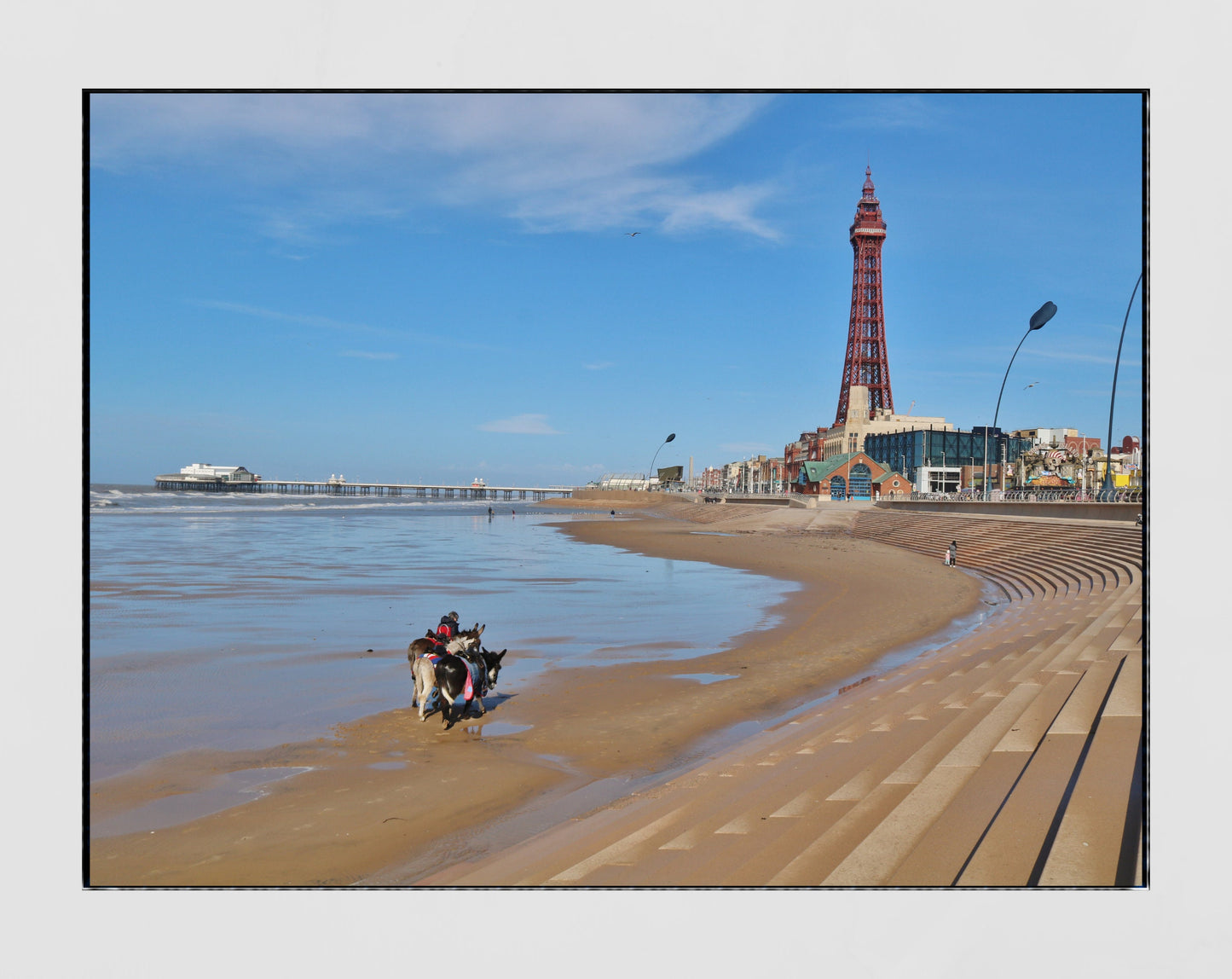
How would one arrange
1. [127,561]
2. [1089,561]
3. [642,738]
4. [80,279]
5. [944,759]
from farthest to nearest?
[127,561] < [1089,561] < [642,738] < [944,759] < [80,279]

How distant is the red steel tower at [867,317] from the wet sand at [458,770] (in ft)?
438

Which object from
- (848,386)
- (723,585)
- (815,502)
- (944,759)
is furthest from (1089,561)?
(848,386)

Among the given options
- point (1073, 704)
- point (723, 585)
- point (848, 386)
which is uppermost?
point (848, 386)

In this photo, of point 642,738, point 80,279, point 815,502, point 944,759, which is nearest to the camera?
point 80,279

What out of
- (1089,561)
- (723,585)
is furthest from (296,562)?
(1089,561)

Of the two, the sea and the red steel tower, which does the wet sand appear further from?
the red steel tower

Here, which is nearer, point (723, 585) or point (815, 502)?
point (723, 585)

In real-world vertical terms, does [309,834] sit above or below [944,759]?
below

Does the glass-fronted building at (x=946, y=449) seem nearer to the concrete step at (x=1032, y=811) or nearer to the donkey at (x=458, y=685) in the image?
the donkey at (x=458, y=685)

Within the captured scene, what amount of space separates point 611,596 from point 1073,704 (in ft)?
53.4

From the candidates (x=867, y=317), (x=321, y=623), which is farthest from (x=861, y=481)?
(x=321, y=623)

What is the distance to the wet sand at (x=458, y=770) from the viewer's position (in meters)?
5.74

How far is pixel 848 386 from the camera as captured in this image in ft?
465

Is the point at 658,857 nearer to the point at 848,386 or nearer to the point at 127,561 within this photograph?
the point at 127,561
